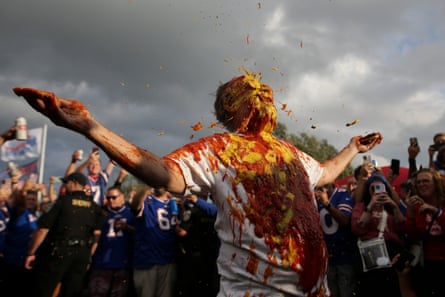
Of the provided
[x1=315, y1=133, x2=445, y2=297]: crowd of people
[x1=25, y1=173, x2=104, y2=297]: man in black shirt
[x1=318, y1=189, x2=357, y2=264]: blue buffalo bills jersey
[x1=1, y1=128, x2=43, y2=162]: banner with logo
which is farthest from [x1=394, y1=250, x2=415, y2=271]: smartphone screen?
[x1=1, y1=128, x2=43, y2=162]: banner with logo

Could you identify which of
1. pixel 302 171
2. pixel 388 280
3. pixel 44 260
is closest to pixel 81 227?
pixel 44 260

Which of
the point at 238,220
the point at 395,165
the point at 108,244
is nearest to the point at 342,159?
the point at 238,220

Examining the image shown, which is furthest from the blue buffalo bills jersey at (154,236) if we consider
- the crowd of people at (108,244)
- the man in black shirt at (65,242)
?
the man in black shirt at (65,242)

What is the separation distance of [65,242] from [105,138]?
476cm

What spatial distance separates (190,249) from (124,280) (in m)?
1.11

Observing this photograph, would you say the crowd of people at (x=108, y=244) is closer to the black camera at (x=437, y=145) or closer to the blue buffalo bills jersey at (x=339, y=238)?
the blue buffalo bills jersey at (x=339, y=238)

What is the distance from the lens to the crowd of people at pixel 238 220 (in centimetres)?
195

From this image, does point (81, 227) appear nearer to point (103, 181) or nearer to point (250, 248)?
point (103, 181)

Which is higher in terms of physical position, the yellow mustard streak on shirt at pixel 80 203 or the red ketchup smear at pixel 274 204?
the yellow mustard streak on shirt at pixel 80 203

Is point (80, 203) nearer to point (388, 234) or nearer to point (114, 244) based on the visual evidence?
point (114, 244)

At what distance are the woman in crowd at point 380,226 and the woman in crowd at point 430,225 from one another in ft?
0.89

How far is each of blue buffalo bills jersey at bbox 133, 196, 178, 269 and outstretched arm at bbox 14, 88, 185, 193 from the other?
446 cm

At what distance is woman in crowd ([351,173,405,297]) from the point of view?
491cm

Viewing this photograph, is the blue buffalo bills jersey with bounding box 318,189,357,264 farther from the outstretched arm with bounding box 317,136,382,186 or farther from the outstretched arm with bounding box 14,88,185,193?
the outstretched arm with bounding box 14,88,185,193
